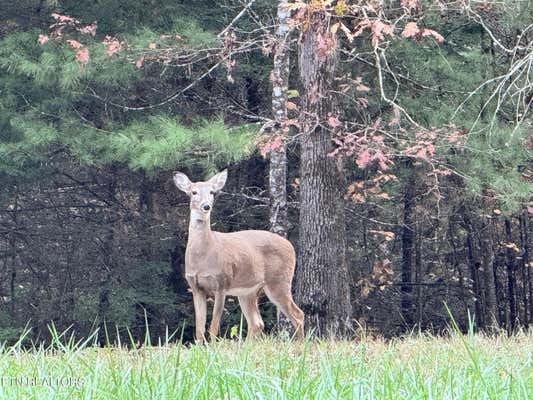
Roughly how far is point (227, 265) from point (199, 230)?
15.6 inches

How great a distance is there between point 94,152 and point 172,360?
27.6 ft

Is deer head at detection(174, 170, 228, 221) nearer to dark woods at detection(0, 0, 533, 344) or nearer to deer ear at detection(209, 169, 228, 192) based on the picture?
deer ear at detection(209, 169, 228, 192)

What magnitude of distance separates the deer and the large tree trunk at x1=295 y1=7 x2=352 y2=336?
599 mm

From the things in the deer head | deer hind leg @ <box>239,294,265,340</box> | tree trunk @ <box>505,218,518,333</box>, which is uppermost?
the deer head

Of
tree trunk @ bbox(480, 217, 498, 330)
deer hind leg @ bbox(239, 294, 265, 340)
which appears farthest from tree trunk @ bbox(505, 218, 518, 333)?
deer hind leg @ bbox(239, 294, 265, 340)

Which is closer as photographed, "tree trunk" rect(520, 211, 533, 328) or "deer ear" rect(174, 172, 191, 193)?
"deer ear" rect(174, 172, 191, 193)

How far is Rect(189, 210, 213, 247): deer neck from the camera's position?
898cm

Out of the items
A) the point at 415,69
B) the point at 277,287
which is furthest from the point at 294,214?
the point at 277,287

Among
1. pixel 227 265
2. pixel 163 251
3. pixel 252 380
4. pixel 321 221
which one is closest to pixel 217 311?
pixel 227 265

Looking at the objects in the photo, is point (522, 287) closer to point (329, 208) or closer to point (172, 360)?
point (329, 208)

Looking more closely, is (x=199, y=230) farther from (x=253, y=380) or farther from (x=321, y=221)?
(x=253, y=380)

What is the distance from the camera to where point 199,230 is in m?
9.03

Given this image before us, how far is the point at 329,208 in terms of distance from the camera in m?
10.1

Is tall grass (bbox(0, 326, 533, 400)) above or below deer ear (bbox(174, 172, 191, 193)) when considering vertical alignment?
below
